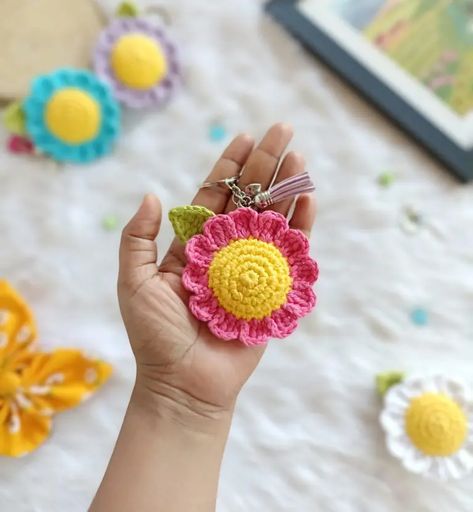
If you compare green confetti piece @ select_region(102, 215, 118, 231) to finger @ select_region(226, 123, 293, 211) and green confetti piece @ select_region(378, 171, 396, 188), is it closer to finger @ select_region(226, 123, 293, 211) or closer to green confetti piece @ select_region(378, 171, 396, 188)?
finger @ select_region(226, 123, 293, 211)

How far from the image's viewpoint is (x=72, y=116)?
93cm

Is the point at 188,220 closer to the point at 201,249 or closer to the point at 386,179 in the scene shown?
the point at 201,249

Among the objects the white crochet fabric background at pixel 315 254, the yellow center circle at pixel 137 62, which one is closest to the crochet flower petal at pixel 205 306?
the white crochet fabric background at pixel 315 254

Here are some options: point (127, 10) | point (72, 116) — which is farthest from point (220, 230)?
point (127, 10)

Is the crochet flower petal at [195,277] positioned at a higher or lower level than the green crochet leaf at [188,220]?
lower

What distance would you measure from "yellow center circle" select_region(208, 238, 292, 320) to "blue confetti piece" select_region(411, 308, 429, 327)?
30cm

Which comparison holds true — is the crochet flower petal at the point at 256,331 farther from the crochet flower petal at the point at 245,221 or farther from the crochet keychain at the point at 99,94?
the crochet keychain at the point at 99,94

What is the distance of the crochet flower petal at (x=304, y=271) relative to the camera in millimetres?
664

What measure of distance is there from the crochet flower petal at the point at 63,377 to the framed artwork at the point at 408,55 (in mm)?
565

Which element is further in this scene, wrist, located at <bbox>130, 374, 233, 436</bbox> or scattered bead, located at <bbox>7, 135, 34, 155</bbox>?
scattered bead, located at <bbox>7, 135, 34, 155</bbox>

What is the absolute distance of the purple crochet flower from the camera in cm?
97

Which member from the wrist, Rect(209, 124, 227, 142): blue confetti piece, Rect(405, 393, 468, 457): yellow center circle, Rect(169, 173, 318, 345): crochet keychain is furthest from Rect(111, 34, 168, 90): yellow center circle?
Rect(405, 393, 468, 457): yellow center circle

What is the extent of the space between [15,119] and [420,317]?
644 mm

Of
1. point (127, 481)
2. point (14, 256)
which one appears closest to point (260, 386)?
Answer: point (127, 481)
